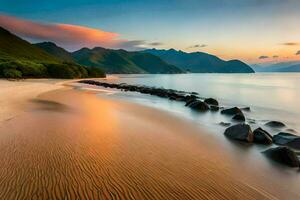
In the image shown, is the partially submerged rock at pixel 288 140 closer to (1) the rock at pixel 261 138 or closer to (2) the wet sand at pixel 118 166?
(1) the rock at pixel 261 138

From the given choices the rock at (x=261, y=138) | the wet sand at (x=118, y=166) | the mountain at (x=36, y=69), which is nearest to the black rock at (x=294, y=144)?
the rock at (x=261, y=138)

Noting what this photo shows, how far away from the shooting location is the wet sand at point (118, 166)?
7.55m

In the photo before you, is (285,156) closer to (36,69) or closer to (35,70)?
(35,70)

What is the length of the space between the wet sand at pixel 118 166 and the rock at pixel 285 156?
6.16ft

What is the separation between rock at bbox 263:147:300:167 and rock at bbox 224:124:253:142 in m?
2.58

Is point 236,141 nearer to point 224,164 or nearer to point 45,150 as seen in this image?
point 224,164

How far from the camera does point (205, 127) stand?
731 inches

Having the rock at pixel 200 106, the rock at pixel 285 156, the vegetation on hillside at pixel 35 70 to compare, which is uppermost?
the rock at pixel 285 156

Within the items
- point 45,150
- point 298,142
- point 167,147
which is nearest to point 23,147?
point 45,150

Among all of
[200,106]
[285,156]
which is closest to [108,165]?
[285,156]

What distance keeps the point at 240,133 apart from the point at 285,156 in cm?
379

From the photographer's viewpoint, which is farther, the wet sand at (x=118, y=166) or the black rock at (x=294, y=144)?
the black rock at (x=294, y=144)

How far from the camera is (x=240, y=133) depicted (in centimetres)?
1503

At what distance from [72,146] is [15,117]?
7.92m
